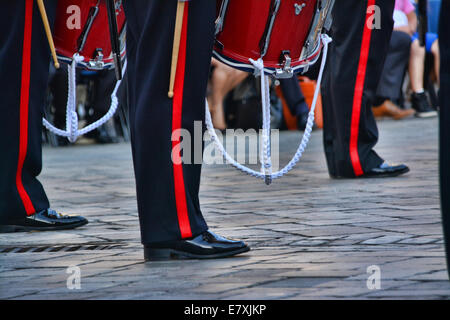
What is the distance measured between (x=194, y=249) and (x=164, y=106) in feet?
1.36

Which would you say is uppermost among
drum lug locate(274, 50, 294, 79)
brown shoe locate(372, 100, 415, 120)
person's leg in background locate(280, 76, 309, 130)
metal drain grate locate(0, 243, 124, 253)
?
drum lug locate(274, 50, 294, 79)

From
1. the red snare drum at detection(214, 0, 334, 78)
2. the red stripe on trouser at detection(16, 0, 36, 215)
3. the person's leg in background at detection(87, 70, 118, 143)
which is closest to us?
the red snare drum at detection(214, 0, 334, 78)

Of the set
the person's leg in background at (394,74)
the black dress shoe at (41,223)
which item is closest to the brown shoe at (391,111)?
Answer: the person's leg in background at (394,74)

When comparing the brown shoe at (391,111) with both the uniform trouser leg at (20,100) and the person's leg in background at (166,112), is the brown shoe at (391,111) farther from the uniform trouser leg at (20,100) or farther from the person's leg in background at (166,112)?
the person's leg in background at (166,112)

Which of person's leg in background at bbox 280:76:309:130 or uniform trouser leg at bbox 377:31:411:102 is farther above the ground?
uniform trouser leg at bbox 377:31:411:102

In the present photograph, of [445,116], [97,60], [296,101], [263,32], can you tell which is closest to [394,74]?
[296,101]

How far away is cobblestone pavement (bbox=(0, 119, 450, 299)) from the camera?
2334 millimetres

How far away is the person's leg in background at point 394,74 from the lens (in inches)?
344

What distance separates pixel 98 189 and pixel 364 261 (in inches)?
92.8

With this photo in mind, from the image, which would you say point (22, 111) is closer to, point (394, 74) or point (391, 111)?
point (394, 74)

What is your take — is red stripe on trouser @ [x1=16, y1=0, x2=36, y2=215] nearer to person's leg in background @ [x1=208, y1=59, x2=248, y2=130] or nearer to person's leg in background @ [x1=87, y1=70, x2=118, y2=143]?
person's leg in background @ [x1=87, y1=70, x2=118, y2=143]

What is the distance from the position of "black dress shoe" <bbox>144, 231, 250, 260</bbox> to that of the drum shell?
22.7 inches

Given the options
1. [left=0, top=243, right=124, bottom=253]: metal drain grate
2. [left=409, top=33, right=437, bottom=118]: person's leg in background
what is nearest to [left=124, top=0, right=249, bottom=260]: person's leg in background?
[left=0, top=243, right=124, bottom=253]: metal drain grate
